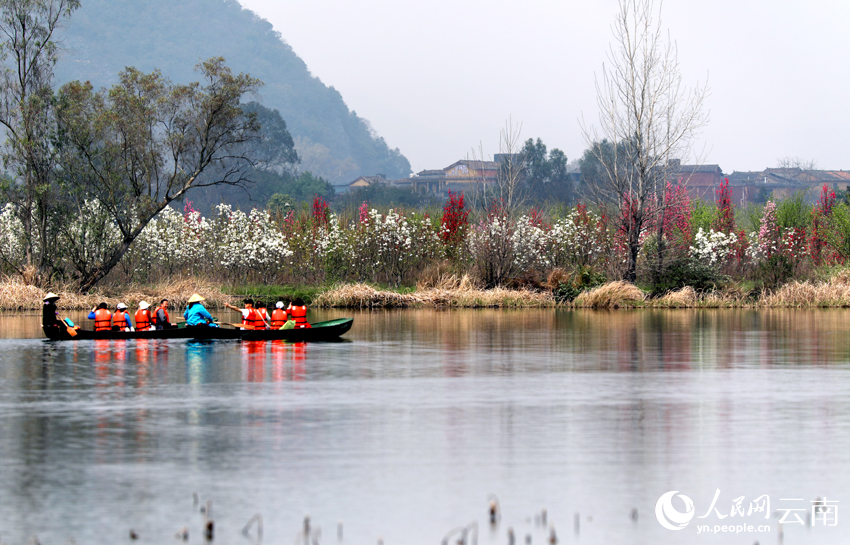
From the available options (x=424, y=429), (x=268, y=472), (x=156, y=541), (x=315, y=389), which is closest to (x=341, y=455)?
(x=268, y=472)

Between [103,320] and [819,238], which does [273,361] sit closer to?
[103,320]

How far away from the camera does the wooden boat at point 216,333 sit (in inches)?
929

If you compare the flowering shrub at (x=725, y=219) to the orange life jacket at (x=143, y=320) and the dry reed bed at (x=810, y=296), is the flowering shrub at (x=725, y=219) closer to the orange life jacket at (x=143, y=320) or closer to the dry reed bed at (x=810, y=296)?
the dry reed bed at (x=810, y=296)

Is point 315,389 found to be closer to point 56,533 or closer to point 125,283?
point 56,533

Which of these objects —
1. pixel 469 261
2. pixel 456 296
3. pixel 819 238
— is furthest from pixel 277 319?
pixel 819 238

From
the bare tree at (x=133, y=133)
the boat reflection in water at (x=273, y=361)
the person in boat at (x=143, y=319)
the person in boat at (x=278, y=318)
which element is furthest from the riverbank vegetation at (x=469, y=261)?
the boat reflection in water at (x=273, y=361)

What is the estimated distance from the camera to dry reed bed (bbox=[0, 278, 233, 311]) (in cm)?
3644

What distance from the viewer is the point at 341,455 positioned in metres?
10.6

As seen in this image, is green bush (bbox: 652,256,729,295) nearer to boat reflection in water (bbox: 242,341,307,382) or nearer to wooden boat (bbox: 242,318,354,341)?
wooden boat (bbox: 242,318,354,341)

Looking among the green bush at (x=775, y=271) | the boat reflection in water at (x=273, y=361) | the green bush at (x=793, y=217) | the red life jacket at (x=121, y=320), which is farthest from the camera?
the green bush at (x=793, y=217)

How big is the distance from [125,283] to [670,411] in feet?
107

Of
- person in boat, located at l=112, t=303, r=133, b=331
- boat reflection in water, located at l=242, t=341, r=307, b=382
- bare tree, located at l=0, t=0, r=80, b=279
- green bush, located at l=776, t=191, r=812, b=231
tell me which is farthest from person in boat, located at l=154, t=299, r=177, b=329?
green bush, located at l=776, t=191, r=812, b=231

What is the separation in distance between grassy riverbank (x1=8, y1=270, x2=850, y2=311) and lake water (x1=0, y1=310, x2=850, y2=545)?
15666 millimetres

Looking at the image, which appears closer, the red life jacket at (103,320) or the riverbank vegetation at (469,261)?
the red life jacket at (103,320)
